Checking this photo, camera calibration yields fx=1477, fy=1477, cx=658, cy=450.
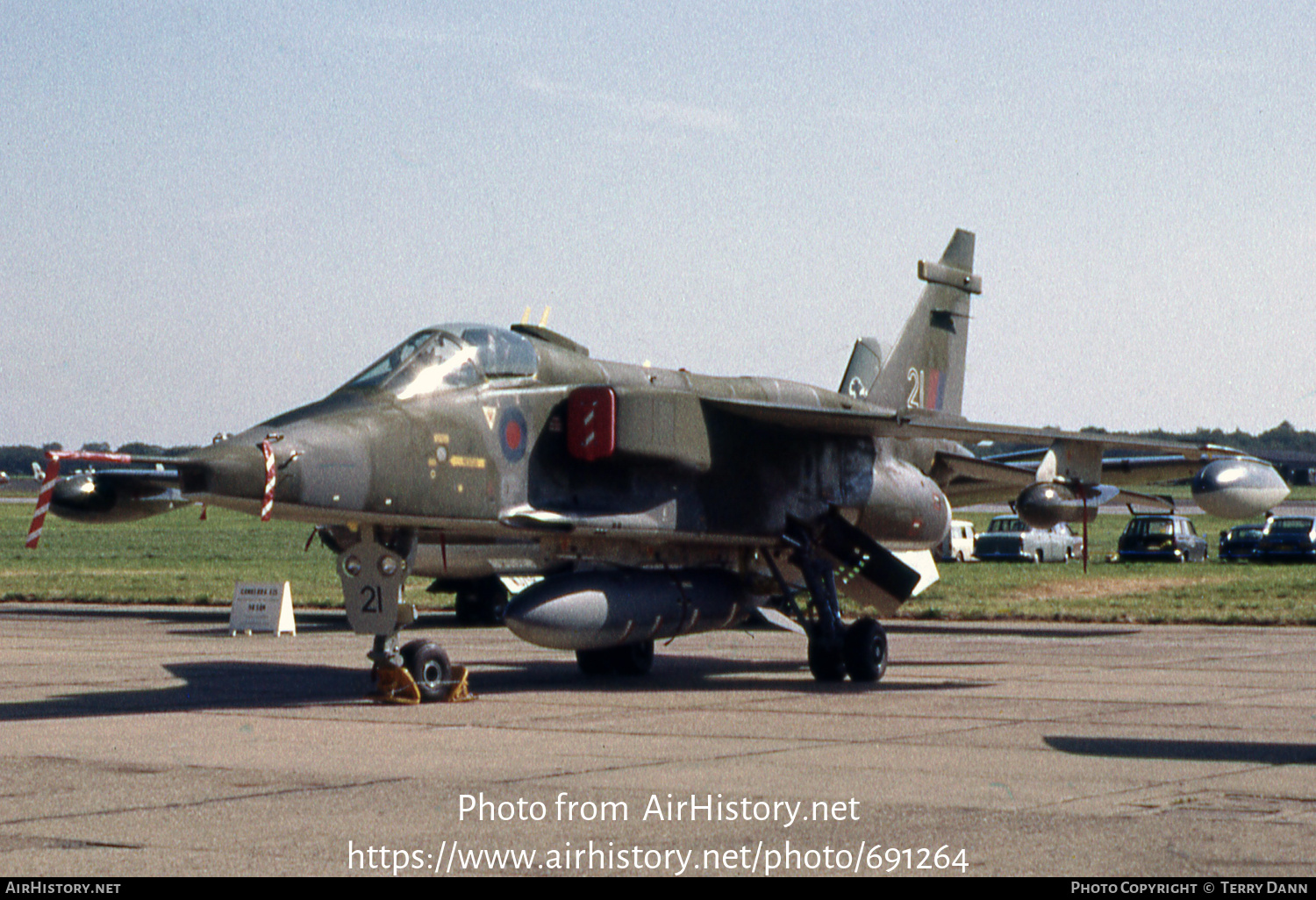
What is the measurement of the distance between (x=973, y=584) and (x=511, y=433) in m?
23.2

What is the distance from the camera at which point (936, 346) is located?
71.9 feet

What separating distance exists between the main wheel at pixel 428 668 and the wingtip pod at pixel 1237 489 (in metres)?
9.03

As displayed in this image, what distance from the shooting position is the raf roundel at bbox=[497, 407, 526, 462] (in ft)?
46.4

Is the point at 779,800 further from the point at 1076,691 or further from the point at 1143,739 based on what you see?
the point at 1076,691

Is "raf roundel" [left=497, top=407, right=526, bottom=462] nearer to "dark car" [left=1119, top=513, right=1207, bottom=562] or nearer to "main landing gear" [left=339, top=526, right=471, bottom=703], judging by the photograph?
"main landing gear" [left=339, top=526, right=471, bottom=703]

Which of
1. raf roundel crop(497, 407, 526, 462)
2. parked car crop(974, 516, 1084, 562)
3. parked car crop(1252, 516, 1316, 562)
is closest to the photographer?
raf roundel crop(497, 407, 526, 462)

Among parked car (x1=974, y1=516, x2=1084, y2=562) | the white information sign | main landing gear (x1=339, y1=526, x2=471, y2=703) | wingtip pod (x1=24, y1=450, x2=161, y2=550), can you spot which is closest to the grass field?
parked car (x1=974, y1=516, x2=1084, y2=562)

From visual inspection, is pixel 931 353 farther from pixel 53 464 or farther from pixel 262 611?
pixel 53 464

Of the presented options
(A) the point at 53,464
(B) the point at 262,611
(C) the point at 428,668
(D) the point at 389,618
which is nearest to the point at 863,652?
(C) the point at 428,668

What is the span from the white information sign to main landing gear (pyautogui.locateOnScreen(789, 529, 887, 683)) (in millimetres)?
10496

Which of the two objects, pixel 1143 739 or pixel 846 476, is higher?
pixel 846 476

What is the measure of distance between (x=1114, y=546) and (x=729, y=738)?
4846 cm

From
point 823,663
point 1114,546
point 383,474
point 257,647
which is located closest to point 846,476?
point 823,663

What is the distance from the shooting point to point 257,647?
21.2m
